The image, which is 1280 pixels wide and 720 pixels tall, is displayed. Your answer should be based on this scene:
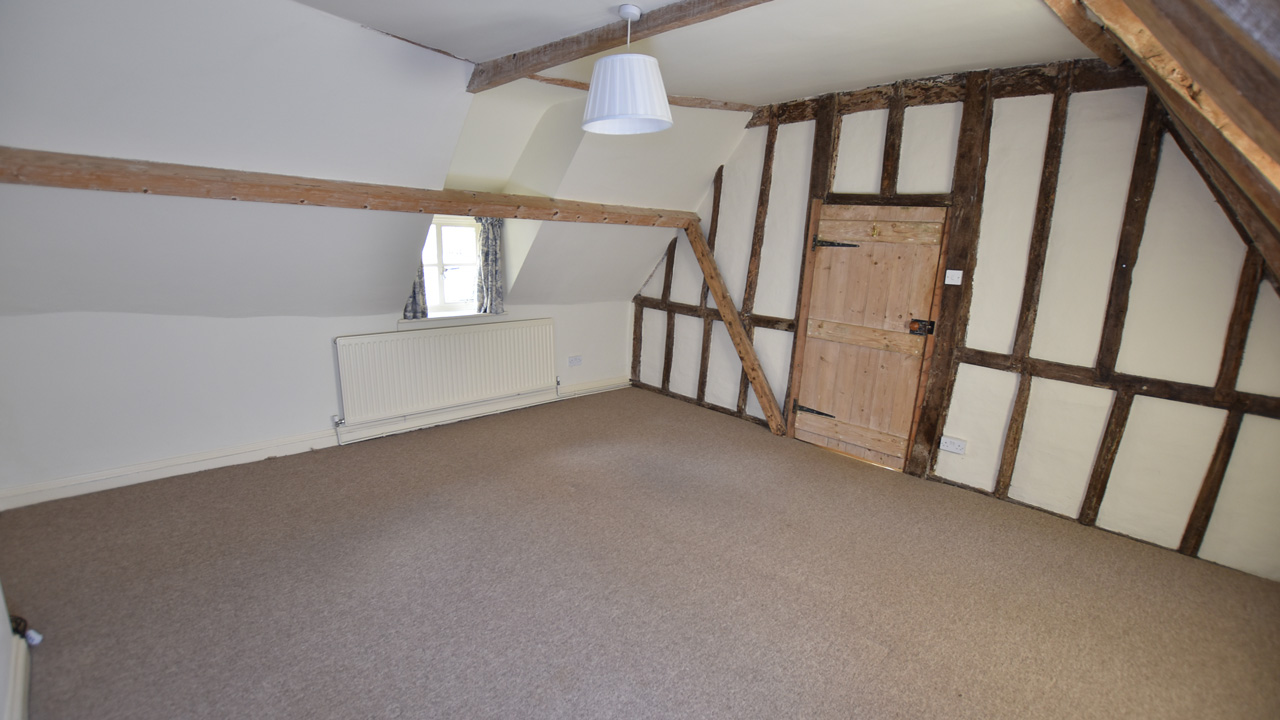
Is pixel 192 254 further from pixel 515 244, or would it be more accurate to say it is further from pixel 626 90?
pixel 626 90

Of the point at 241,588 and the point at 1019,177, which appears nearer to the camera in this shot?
the point at 241,588

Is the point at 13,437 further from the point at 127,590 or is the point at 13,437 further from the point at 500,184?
the point at 500,184

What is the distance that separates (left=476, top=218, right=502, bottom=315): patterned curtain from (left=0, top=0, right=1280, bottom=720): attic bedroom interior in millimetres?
37

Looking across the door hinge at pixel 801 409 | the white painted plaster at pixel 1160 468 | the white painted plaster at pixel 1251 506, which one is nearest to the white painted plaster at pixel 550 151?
the door hinge at pixel 801 409

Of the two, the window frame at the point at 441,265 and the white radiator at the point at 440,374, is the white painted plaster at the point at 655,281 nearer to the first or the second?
the white radiator at the point at 440,374

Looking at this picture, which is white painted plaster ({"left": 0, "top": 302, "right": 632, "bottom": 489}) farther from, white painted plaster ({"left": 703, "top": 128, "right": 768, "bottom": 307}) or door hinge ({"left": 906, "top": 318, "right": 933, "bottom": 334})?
door hinge ({"left": 906, "top": 318, "right": 933, "bottom": 334})

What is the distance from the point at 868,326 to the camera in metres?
4.50

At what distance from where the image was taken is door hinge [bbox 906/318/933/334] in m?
4.18

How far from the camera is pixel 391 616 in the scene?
8.80ft

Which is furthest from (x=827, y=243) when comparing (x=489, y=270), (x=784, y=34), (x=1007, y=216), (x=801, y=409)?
(x=489, y=270)

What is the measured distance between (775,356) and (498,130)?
2969 millimetres

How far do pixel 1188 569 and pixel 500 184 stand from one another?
5320 millimetres

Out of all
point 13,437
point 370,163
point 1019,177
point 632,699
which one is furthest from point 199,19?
point 1019,177

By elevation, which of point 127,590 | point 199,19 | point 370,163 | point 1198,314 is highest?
point 199,19
